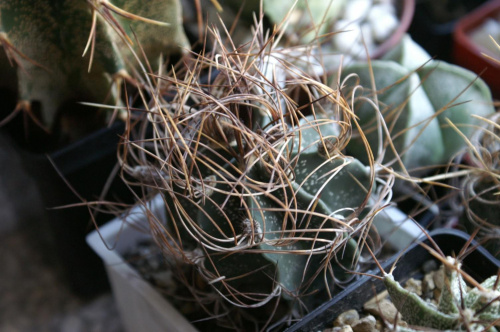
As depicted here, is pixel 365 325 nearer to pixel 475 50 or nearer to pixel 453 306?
pixel 453 306

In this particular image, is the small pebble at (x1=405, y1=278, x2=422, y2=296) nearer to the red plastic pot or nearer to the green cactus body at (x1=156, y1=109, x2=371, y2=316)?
the green cactus body at (x1=156, y1=109, x2=371, y2=316)

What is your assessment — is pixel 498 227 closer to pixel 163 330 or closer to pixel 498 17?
pixel 163 330

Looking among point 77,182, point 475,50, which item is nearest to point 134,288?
point 77,182

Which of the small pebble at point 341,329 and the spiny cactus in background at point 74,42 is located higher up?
the spiny cactus in background at point 74,42

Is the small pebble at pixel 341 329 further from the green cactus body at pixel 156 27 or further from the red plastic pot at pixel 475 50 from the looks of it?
the red plastic pot at pixel 475 50

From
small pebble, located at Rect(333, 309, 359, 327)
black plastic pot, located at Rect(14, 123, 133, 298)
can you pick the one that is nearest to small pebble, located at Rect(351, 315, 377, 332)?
small pebble, located at Rect(333, 309, 359, 327)

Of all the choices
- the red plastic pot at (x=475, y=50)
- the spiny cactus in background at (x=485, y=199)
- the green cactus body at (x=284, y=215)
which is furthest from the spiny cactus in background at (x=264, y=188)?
the red plastic pot at (x=475, y=50)
